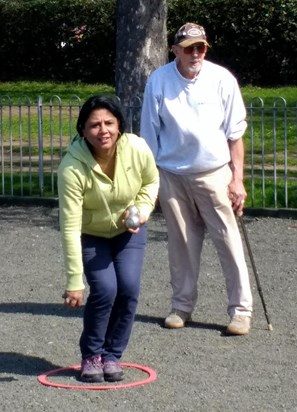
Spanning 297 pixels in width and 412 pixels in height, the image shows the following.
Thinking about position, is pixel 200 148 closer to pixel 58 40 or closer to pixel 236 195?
pixel 236 195

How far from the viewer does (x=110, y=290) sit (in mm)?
6551

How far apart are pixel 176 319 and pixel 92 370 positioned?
1.35 m

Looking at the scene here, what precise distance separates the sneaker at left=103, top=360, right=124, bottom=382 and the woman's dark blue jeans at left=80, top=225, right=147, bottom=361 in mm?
39

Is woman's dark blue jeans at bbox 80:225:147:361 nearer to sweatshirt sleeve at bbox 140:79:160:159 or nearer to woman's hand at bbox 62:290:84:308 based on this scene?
woman's hand at bbox 62:290:84:308

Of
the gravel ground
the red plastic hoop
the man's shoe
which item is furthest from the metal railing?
the red plastic hoop

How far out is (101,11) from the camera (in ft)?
90.5

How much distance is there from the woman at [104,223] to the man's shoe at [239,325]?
1.11 meters

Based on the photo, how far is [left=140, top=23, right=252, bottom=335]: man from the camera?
754 cm

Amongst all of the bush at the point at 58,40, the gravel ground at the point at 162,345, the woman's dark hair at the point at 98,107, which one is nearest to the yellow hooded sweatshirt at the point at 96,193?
the woman's dark hair at the point at 98,107

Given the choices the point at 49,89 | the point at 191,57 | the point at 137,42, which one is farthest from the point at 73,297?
the point at 49,89

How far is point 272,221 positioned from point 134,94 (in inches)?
96.3

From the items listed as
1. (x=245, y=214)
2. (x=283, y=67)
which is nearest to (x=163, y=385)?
(x=245, y=214)

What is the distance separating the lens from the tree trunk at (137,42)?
13.8 metres

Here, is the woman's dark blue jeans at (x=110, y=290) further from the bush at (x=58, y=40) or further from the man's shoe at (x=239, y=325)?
the bush at (x=58, y=40)
